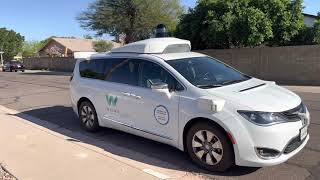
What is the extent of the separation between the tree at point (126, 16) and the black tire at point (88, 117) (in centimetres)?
2816

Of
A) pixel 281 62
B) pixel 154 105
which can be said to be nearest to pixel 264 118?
pixel 154 105

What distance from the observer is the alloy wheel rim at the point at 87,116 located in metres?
7.95

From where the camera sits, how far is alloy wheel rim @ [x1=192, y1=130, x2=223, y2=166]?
5.39 meters

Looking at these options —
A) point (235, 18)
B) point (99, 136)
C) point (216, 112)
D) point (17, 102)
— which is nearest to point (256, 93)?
point (216, 112)

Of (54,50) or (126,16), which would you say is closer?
(126,16)

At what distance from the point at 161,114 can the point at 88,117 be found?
96.7 inches

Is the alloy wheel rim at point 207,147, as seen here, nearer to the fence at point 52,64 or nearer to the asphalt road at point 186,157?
the asphalt road at point 186,157

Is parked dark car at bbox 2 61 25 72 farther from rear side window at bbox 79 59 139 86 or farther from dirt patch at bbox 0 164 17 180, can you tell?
dirt patch at bbox 0 164 17 180

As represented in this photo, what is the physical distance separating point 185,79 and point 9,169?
2.75 meters

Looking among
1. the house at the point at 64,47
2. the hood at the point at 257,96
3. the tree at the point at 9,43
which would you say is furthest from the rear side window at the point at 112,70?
the tree at the point at 9,43

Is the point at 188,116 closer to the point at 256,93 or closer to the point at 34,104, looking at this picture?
the point at 256,93

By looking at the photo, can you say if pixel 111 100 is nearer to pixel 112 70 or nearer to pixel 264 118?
pixel 112 70

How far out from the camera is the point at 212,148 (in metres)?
5.45

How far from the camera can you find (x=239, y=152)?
5.16 metres
